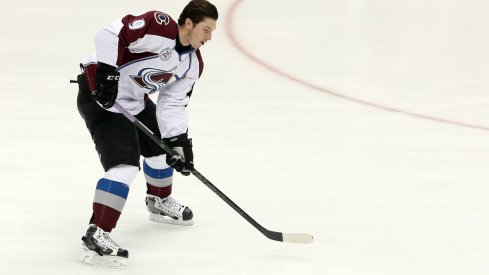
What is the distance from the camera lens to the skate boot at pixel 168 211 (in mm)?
4238

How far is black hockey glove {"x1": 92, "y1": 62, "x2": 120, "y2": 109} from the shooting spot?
3711 millimetres

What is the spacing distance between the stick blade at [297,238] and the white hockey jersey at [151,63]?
55cm

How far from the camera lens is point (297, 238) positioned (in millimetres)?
3914

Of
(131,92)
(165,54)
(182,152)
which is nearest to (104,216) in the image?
(182,152)

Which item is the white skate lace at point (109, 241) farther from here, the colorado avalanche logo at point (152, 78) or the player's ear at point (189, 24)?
the player's ear at point (189, 24)

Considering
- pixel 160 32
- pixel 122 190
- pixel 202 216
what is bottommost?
pixel 202 216

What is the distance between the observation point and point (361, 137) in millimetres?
5516

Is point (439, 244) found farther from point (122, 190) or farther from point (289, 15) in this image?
point (289, 15)

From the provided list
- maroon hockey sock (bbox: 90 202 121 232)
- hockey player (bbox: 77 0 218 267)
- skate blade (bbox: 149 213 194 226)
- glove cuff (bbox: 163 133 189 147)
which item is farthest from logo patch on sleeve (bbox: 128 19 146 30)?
skate blade (bbox: 149 213 194 226)

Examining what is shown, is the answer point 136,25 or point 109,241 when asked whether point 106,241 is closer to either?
point 109,241

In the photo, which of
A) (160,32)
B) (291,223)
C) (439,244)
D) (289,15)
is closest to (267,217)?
(291,223)

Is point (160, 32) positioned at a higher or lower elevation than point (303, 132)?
higher

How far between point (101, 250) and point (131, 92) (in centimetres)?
65

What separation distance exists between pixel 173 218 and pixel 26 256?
2.28ft
